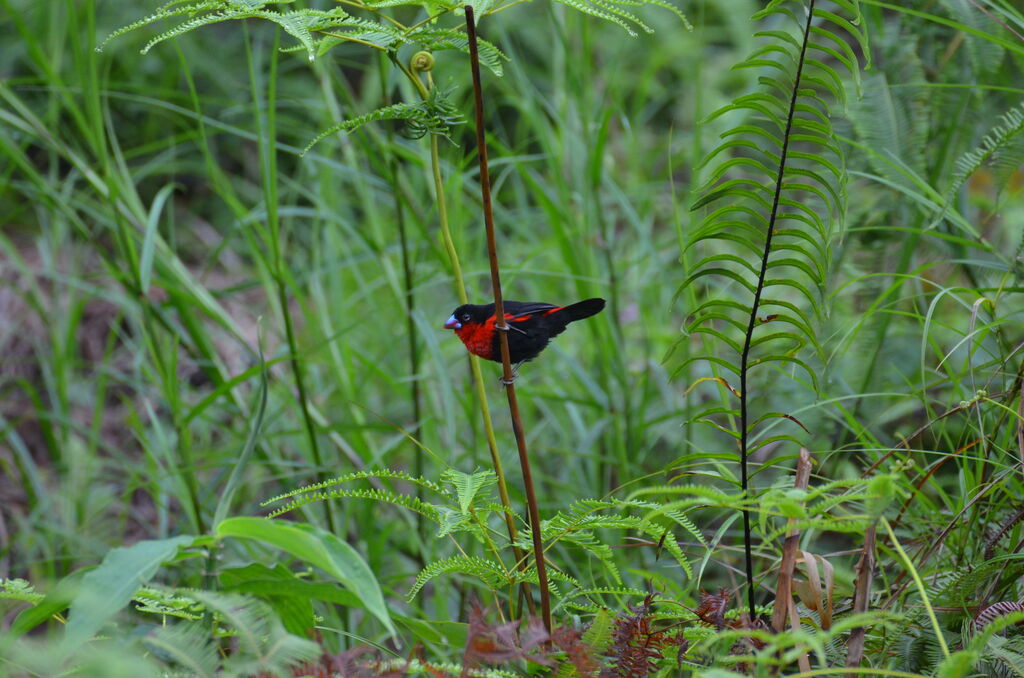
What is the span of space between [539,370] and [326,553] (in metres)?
2.32

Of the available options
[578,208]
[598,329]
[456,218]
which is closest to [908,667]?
[598,329]

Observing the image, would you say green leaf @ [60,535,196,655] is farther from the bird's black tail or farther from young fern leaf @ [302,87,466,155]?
the bird's black tail

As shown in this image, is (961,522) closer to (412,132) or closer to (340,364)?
(412,132)

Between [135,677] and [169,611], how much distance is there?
1.27 ft

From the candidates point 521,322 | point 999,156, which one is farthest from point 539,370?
point 999,156

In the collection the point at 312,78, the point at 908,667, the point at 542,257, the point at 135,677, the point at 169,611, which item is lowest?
the point at 908,667

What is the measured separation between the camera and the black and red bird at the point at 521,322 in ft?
5.32

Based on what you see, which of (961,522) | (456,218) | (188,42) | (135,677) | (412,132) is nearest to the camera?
(135,677)

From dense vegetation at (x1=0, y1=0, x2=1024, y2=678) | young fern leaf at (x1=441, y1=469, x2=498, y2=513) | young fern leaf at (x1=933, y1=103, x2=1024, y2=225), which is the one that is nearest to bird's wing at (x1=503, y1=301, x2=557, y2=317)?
dense vegetation at (x1=0, y1=0, x2=1024, y2=678)

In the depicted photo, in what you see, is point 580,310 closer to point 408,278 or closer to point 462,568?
point 408,278

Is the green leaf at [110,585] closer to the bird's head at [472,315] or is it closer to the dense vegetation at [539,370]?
the dense vegetation at [539,370]

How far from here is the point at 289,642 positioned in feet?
2.68

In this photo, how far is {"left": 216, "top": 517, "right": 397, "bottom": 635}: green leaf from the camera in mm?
799

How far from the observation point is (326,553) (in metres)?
0.80
